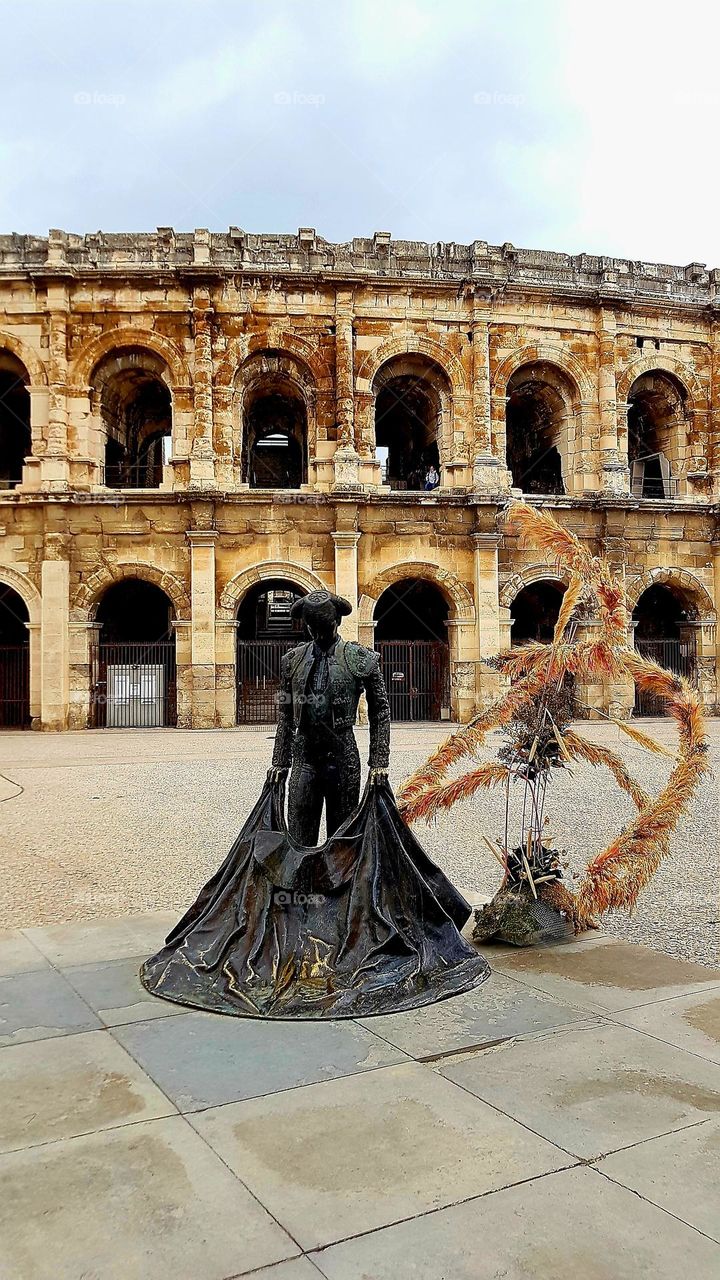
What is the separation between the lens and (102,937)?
508 cm

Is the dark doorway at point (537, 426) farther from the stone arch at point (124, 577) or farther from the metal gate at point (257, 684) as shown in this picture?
the stone arch at point (124, 577)

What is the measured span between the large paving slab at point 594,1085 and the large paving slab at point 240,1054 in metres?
0.40

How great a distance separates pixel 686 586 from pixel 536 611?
13.5ft

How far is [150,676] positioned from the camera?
21.3m

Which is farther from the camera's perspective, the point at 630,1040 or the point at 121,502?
the point at 121,502

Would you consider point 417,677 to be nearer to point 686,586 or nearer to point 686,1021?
point 686,586

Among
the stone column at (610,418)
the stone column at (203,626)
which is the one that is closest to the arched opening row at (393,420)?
the stone column at (610,418)

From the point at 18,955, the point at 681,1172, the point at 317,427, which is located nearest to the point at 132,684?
the point at 317,427

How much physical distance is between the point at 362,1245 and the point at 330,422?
20.4 meters

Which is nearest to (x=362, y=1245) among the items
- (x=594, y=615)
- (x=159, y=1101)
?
(x=159, y=1101)

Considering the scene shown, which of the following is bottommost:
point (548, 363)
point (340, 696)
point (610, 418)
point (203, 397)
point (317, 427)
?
point (340, 696)

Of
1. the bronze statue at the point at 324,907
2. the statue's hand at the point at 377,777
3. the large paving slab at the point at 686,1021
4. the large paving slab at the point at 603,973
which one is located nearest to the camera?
the large paving slab at the point at 686,1021

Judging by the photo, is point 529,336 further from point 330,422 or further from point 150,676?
point 150,676

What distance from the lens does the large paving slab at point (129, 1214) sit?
2188mm
